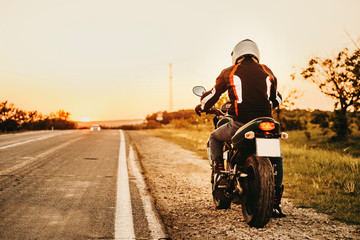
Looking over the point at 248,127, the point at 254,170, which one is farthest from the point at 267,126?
the point at 254,170

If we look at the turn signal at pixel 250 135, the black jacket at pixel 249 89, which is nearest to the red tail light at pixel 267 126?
the turn signal at pixel 250 135

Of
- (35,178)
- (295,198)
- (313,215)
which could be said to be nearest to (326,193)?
(295,198)

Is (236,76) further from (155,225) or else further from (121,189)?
(121,189)

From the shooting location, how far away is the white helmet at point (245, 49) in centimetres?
365

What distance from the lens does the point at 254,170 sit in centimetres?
321

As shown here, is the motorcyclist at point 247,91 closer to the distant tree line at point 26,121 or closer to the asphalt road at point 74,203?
the asphalt road at point 74,203

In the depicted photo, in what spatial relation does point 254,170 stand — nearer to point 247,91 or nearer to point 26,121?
point 247,91

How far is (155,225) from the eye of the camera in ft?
11.3

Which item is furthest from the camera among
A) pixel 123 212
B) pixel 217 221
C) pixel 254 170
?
pixel 123 212

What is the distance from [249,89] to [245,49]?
54cm

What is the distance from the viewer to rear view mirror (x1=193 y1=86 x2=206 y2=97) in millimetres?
4398

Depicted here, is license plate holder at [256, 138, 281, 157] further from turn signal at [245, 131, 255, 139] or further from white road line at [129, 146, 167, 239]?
white road line at [129, 146, 167, 239]

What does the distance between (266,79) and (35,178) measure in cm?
477

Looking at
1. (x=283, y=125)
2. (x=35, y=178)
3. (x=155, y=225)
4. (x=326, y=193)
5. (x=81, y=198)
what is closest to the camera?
(x=155, y=225)
